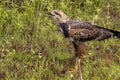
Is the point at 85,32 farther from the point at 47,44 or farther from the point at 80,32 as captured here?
the point at 47,44

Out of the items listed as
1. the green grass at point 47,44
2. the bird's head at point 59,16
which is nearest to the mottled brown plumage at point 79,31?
the bird's head at point 59,16

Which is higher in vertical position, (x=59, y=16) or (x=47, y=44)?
(x=59, y=16)

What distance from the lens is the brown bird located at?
793 cm

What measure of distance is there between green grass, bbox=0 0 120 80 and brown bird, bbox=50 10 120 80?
241mm

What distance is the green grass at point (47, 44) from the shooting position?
7762mm

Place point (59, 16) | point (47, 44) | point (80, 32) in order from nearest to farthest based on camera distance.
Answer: point (80, 32) < point (59, 16) < point (47, 44)

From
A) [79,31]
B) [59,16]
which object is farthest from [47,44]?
[79,31]

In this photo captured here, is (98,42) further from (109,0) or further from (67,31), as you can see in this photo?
(109,0)

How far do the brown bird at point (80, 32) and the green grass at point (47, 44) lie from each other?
241 mm

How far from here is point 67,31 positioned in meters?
7.93

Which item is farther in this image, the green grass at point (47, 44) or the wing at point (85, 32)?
the wing at point (85, 32)

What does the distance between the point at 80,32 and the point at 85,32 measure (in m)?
0.09

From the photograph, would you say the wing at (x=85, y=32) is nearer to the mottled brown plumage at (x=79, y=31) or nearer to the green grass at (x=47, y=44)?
the mottled brown plumage at (x=79, y=31)

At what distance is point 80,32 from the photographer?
7.95 meters
